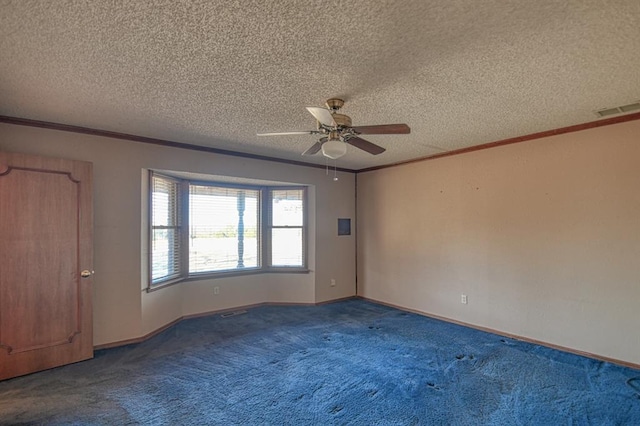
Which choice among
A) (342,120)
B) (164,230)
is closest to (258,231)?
(164,230)

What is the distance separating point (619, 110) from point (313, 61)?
3.11 m

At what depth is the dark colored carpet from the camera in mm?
2426

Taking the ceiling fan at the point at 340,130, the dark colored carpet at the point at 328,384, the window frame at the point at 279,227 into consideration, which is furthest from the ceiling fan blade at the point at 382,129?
the window frame at the point at 279,227

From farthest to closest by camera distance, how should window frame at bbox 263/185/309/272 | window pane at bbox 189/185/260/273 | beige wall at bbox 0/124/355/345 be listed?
window frame at bbox 263/185/309/272 < window pane at bbox 189/185/260/273 < beige wall at bbox 0/124/355/345

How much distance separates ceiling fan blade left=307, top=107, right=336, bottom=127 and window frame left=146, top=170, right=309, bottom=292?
115 inches

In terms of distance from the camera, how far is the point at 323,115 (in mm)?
2271

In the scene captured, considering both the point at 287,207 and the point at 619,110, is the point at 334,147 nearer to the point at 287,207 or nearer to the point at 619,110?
the point at 619,110

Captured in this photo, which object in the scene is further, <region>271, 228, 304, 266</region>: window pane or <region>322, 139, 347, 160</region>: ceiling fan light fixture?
<region>271, 228, 304, 266</region>: window pane

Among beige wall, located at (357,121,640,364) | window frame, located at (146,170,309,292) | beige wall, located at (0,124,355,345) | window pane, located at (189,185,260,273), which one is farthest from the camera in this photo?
window pane, located at (189,185,260,273)

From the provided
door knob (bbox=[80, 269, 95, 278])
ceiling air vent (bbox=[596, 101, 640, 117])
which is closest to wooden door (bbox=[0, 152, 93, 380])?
door knob (bbox=[80, 269, 95, 278])

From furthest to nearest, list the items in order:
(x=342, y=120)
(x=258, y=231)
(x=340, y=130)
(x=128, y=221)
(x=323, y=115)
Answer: (x=258, y=231) < (x=128, y=221) < (x=340, y=130) < (x=342, y=120) < (x=323, y=115)

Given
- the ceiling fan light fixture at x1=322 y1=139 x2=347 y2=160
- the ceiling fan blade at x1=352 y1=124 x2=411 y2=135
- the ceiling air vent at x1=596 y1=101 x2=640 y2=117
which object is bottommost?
the ceiling fan light fixture at x1=322 y1=139 x2=347 y2=160

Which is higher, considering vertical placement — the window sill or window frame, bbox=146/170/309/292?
window frame, bbox=146/170/309/292

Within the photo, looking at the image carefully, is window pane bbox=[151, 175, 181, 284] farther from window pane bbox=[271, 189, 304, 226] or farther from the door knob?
window pane bbox=[271, 189, 304, 226]
